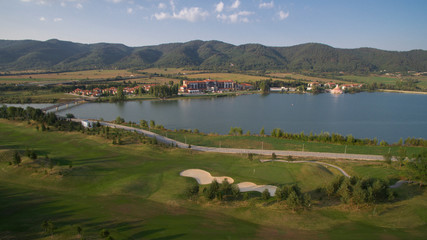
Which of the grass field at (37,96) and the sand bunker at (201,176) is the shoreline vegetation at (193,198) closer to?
the sand bunker at (201,176)

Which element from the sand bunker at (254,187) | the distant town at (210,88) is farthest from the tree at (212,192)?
the distant town at (210,88)

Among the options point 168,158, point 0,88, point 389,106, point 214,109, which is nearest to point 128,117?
point 214,109

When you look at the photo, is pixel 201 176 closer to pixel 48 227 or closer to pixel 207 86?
pixel 48 227

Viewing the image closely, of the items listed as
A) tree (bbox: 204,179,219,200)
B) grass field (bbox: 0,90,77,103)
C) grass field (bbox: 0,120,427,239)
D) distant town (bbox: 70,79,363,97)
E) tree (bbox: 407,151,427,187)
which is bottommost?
grass field (bbox: 0,120,427,239)

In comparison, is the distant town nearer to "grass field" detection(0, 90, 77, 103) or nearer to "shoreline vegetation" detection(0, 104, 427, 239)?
"grass field" detection(0, 90, 77, 103)

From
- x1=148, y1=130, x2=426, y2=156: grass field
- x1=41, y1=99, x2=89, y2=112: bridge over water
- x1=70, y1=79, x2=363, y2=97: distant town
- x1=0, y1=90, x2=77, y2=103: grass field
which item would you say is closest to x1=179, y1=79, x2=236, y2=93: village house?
x1=70, y1=79, x2=363, y2=97: distant town

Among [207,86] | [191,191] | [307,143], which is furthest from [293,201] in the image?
[207,86]

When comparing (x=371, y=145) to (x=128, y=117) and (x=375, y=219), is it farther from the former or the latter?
(x=128, y=117)
